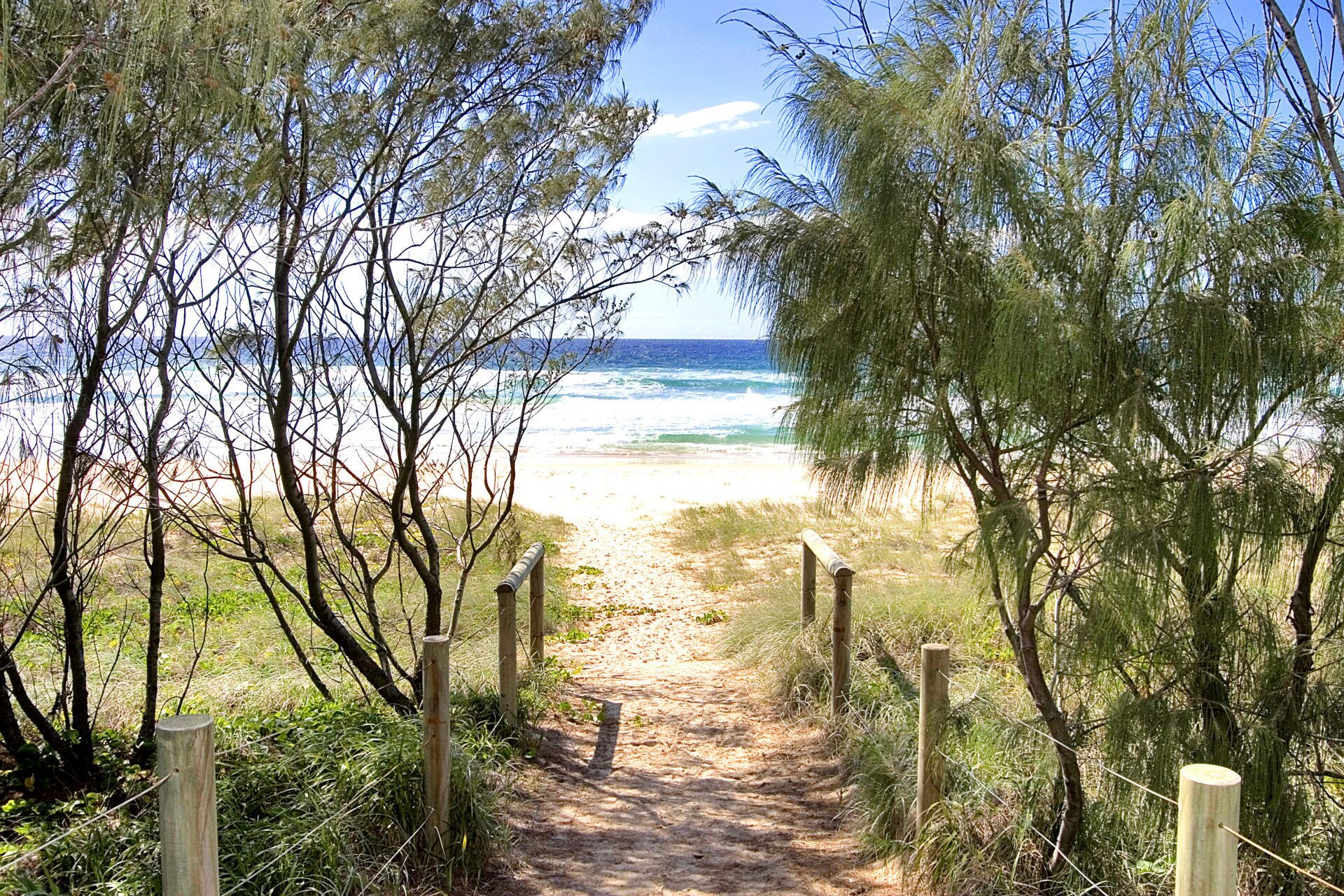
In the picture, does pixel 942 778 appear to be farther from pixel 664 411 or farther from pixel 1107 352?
pixel 664 411

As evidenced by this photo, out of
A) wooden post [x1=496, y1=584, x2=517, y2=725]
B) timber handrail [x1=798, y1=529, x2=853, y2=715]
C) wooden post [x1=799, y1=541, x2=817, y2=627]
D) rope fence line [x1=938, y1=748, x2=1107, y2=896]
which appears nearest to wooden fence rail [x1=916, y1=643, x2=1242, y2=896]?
rope fence line [x1=938, y1=748, x2=1107, y2=896]

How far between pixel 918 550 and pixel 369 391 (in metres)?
6.53

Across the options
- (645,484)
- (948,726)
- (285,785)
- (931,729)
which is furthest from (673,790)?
(645,484)

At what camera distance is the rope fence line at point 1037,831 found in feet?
10.2

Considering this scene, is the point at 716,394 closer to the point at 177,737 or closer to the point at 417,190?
the point at 417,190

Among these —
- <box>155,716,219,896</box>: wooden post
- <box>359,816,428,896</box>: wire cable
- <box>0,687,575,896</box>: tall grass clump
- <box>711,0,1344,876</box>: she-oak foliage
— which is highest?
<box>711,0,1344,876</box>: she-oak foliage

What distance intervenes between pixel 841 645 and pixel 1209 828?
3.44m

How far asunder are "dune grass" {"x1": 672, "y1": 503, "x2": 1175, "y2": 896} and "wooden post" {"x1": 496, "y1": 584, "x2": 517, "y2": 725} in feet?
5.47

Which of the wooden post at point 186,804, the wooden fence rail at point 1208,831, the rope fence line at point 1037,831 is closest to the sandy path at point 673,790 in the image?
the rope fence line at point 1037,831

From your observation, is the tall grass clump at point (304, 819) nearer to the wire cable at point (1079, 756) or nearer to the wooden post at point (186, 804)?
the wooden post at point (186, 804)

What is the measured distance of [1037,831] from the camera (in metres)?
3.41

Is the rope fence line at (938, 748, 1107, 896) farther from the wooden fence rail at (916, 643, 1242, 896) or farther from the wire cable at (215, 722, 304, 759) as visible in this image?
the wire cable at (215, 722, 304, 759)

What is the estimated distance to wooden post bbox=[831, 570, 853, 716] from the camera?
5.39 metres

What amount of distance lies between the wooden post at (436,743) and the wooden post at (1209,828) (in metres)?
2.57
